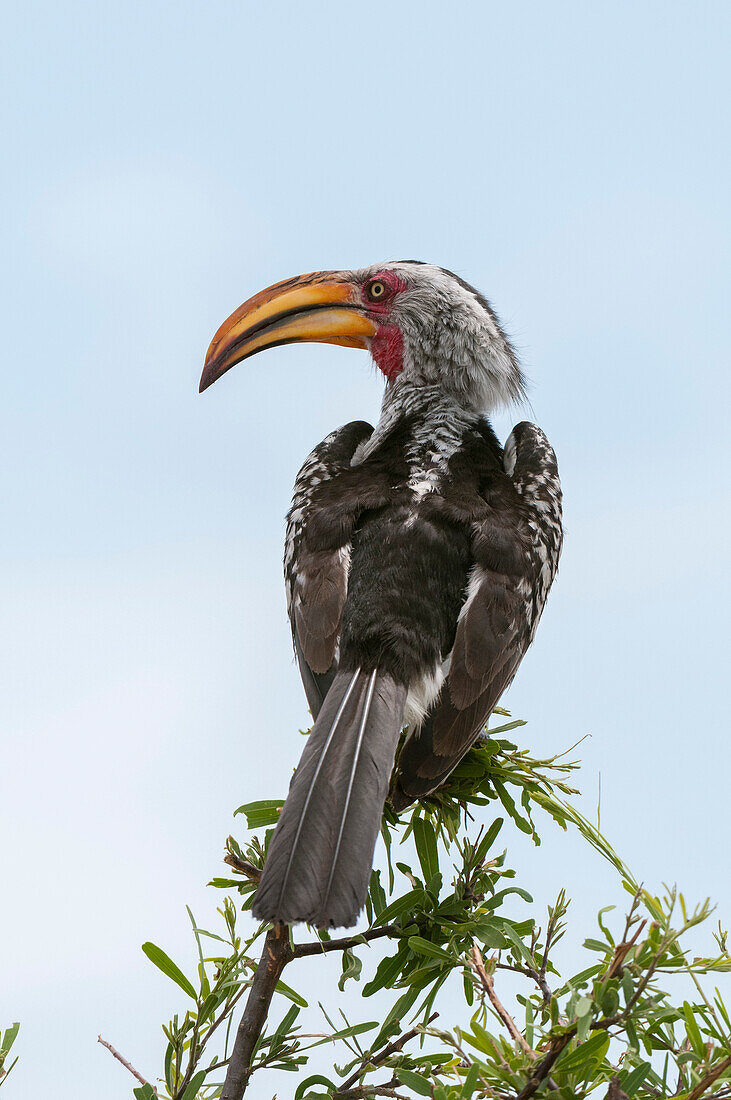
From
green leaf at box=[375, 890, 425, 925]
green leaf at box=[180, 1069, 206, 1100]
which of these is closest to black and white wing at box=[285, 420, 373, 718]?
green leaf at box=[375, 890, 425, 925]

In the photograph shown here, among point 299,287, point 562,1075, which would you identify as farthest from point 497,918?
point 299,287

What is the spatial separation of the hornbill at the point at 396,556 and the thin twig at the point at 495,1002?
37cm

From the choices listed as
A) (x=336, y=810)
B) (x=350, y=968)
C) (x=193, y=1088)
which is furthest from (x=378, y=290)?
(x=193, y=1088)

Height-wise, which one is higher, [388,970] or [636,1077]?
[388,970]

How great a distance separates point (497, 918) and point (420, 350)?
2.88 m

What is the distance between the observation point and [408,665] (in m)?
3.26

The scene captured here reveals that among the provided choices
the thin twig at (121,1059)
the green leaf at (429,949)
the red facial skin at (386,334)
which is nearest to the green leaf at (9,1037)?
the thin twig at (121,1059)

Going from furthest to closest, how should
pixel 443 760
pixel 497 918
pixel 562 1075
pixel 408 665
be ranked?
pixel 408 665, pixel 443 760, pixel 497 918, pixel 562 1075

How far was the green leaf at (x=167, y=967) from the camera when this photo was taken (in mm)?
2773

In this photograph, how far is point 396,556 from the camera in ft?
11.7

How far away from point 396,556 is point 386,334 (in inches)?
70.0

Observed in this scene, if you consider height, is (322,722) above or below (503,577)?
below

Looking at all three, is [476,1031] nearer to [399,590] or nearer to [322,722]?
[322,722]

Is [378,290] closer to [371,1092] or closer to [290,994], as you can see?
[290,994]
